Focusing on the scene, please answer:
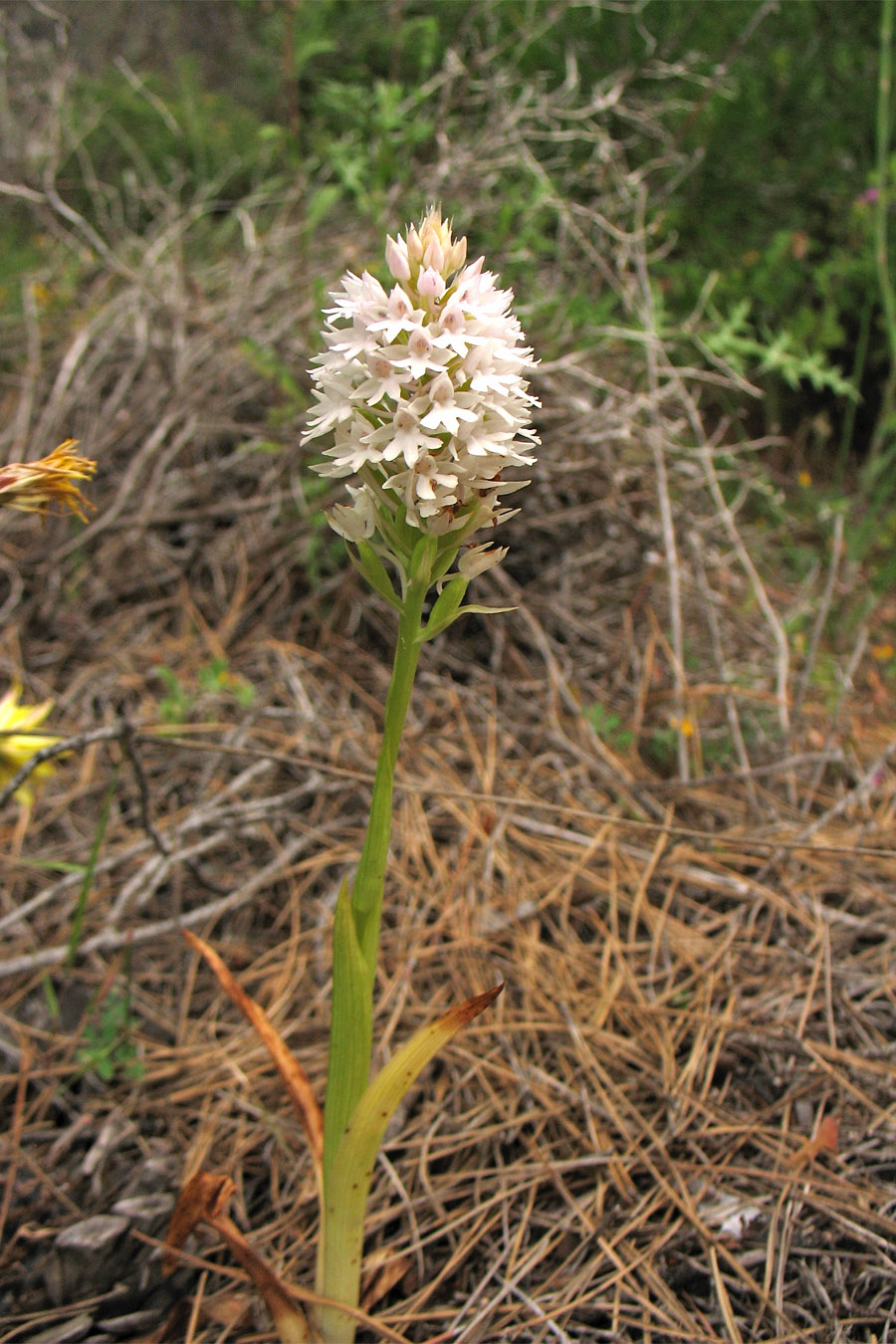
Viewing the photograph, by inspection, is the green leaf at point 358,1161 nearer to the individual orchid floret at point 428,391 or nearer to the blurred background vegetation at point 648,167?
the individual orchid floret at point 428,391

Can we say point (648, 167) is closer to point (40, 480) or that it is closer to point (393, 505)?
point (393, 505)


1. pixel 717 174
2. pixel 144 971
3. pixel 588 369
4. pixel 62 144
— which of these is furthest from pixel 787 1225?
pixel 62 144

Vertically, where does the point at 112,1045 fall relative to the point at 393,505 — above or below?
below

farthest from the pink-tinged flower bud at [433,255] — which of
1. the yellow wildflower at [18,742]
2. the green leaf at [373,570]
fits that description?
the yellow wildflower at [18,742]

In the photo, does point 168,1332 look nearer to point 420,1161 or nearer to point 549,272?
point 420,1161

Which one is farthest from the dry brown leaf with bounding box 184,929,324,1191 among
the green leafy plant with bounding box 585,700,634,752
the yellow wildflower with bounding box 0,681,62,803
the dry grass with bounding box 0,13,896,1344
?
the green leafy plant with bounding box 585,700,634,752

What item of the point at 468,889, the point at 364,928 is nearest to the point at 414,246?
the point at 364,928
